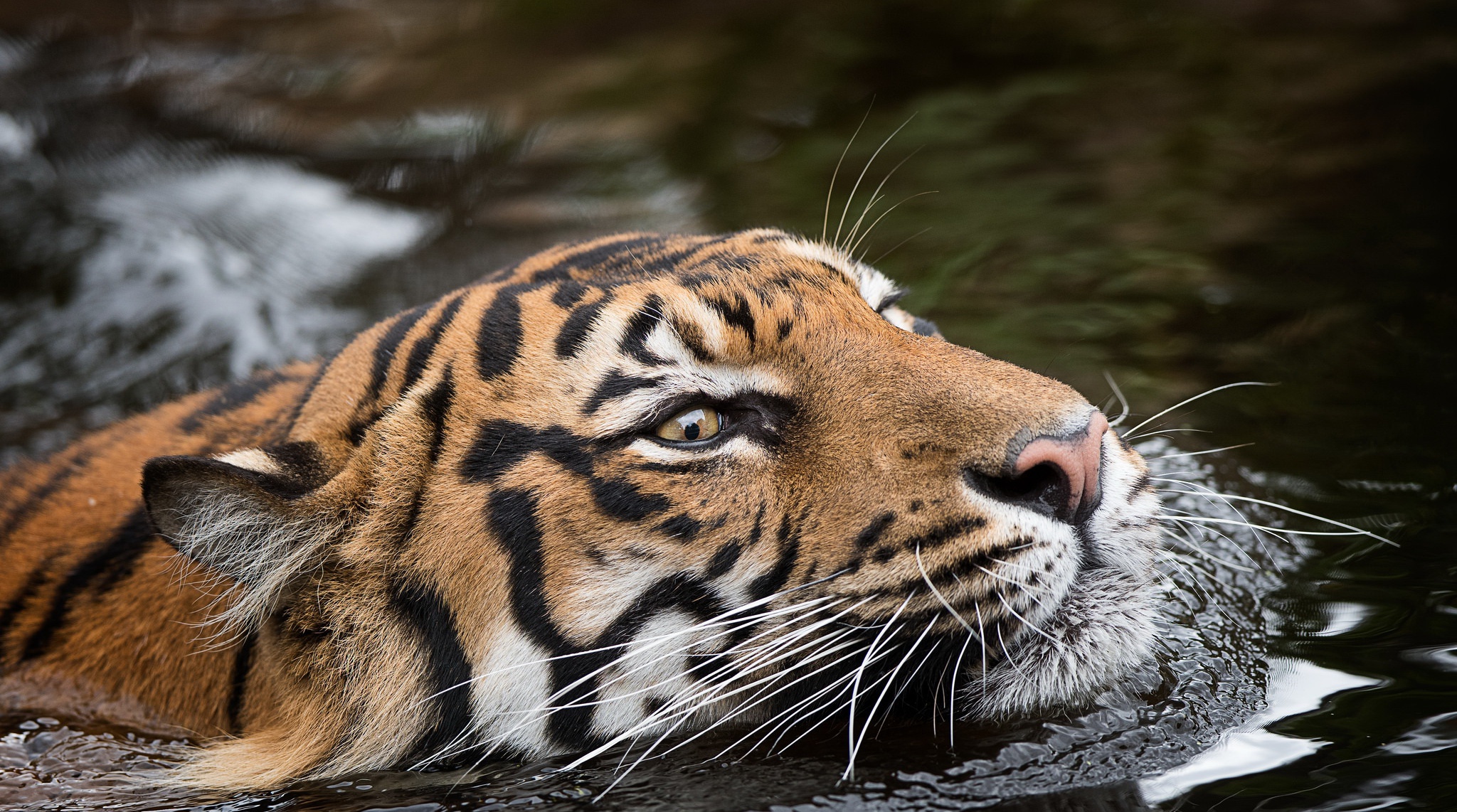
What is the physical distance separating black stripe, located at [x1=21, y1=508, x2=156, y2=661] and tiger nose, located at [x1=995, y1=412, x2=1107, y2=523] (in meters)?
1.95

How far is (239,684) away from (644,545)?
996 millimetres

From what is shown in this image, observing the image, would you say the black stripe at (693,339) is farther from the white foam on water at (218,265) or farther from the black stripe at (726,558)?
the white foam on water at (218,265)

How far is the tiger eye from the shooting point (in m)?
2.87

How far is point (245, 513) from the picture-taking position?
107 inches

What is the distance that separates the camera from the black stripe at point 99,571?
3.15 meters

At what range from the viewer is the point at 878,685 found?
2.87m

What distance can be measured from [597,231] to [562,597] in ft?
14.7

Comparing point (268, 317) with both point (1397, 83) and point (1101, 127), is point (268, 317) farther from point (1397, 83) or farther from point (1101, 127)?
point (1397, 83)

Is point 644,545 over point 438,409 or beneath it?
beneath

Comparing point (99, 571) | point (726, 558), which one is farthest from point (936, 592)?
point (99, 571)

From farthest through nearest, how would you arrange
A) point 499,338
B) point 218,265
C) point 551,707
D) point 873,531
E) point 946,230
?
point 218,265 → point 946,230 → point 499,338 → point 551,707 → point 873,531

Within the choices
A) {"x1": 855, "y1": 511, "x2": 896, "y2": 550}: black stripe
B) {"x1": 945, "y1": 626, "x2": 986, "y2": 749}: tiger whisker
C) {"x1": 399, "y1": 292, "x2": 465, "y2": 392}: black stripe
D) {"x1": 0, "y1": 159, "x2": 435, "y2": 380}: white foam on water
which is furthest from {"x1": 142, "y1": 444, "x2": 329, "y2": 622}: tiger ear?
{"x1": 0, "y1": 159, "x2": 435, "y2": 380}: white foam on water

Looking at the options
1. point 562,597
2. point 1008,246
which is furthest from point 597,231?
point 562,597

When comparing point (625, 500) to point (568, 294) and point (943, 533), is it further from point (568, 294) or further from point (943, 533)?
point (943, 533)
